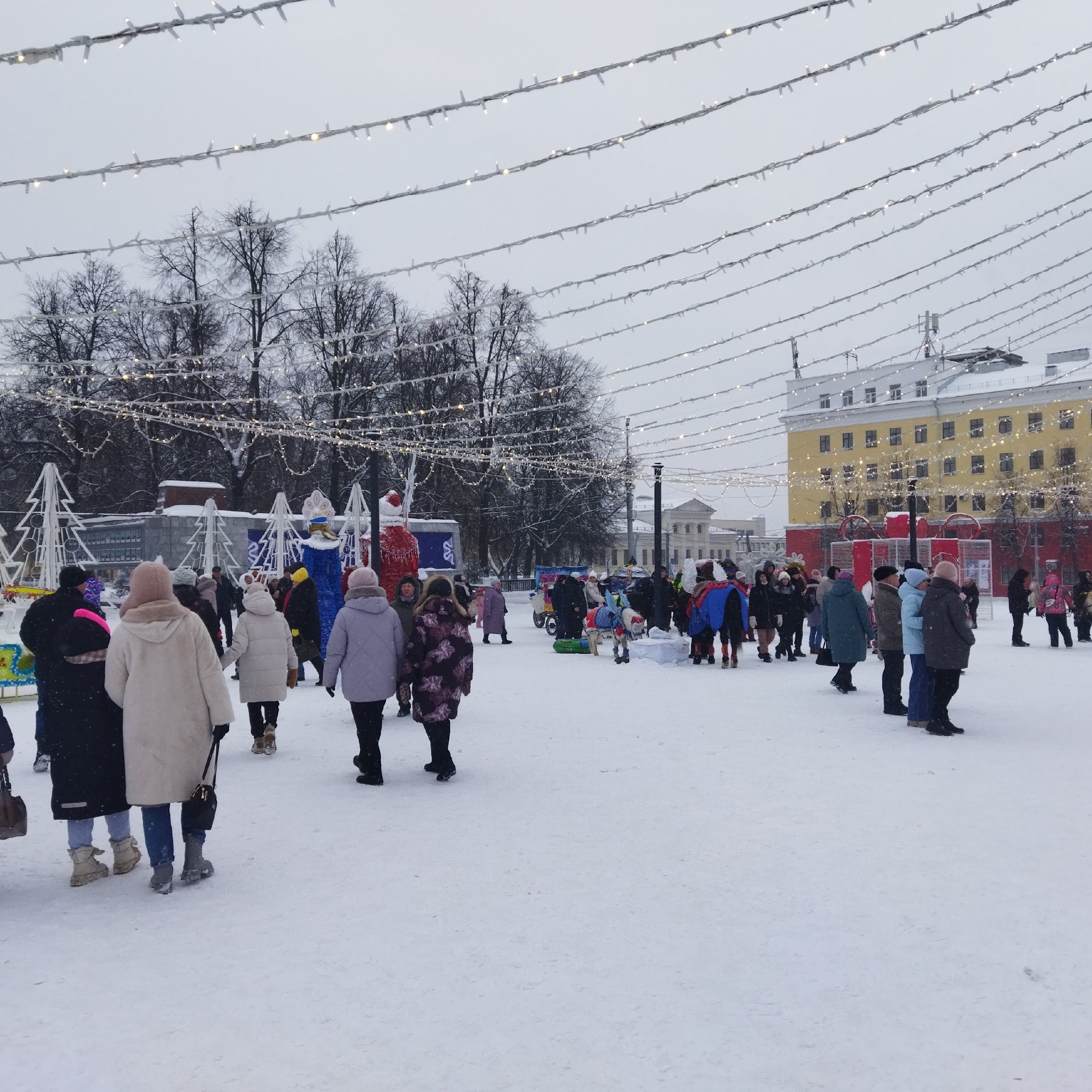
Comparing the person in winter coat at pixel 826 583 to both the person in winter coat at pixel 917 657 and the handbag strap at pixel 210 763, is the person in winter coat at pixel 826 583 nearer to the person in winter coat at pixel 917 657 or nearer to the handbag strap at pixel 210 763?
the person in winter coat at pixel 917 657

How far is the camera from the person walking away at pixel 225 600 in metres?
16.3

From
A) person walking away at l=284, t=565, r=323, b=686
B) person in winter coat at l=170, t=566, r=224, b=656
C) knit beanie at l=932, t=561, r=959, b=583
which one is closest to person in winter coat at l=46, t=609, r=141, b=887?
person in winter coat at l=170, t=566, r=224, b=656

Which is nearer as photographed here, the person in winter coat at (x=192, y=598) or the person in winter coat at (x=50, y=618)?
the person in winter coat at (x=50, y=618)

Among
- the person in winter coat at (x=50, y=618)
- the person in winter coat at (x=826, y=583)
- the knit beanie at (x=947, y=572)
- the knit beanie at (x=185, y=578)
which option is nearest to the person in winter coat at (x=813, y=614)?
the person in winter coat at (x=826, y=583)

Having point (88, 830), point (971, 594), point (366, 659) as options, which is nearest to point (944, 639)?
point (366, 659)

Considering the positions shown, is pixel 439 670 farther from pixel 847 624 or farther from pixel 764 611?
pixel 764 611

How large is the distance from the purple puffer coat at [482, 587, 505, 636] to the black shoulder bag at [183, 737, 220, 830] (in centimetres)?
1595

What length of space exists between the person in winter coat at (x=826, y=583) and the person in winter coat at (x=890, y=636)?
2.17 meters

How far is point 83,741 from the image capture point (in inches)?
194

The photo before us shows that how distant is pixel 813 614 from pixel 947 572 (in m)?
8.59

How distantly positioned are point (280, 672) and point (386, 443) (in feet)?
46.8

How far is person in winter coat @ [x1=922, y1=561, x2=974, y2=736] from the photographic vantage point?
30.2ft

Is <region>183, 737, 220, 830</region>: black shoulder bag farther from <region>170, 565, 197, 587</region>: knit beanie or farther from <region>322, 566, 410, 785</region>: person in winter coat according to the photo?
<region>170, 565, 197, 587</region>: knit beanie

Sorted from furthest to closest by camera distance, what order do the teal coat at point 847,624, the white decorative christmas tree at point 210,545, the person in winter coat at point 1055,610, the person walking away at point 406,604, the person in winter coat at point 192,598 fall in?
the white decorative christmas tree at point 210,545
the person in winter coat at point 1055,610
the teal coat at point 847,624
the person walking away at point 406,604
the person in winter coat at point 192,598
